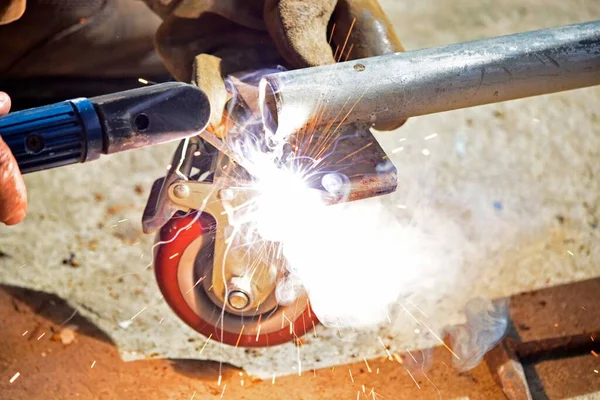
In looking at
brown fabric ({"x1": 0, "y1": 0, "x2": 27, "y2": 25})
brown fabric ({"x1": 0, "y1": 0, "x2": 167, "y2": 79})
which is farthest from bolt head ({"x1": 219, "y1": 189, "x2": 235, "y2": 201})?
brown fabric ({"x1": 0, "y1": 0, "x2": 167, "y2": 79})

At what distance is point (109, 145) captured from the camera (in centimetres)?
155

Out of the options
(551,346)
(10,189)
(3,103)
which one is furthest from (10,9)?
(551,346)

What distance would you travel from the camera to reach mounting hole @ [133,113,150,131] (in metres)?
1.55

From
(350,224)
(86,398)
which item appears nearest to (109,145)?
(86,398)

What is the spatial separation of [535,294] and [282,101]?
5.33ft

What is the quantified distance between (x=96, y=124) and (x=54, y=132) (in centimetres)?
10

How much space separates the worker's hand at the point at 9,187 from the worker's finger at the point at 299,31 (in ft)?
2.89

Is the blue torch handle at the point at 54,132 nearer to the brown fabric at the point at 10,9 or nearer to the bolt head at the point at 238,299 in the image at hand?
the bolt head at the point at 238,299

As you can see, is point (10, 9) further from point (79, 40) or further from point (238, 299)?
point (238, 299)

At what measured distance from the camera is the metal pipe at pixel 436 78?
6.09 ft

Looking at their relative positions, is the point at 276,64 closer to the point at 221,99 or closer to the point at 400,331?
the point at 221,99

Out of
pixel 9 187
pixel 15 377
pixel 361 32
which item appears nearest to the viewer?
pixel 9 187

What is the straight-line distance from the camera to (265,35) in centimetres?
246

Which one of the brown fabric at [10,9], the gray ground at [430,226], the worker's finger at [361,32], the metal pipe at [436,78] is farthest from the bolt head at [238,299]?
the brown fabric at [10,9]
